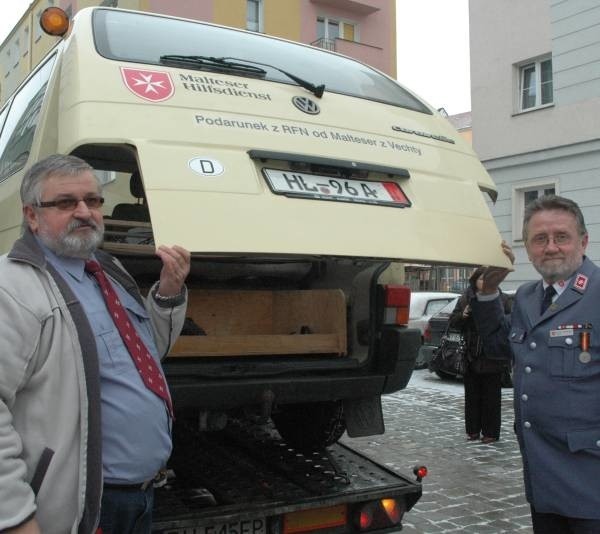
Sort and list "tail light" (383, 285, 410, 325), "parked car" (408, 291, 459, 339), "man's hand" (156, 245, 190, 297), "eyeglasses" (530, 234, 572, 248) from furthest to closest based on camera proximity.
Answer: "parked car" (408, 291, 459, 339) → "tail light" (383, 285, 410, 325) → "eyeglasses" (530, 234, 572, 248) → "man's hand" (156, 245, 190, 297)

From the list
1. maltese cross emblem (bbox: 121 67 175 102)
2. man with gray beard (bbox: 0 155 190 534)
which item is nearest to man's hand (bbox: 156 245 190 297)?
man with gray beard (bbox: 0 155 190 534)

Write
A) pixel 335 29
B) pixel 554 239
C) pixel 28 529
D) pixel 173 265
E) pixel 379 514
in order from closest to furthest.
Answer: pixel 28 529
pixel 173 265
pixel 554 239
pixel 379 514
pixel 335 29

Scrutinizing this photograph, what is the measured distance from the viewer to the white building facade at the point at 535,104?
13.4 metres

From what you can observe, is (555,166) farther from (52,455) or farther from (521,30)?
(52,455)

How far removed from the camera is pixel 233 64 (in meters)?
3.18

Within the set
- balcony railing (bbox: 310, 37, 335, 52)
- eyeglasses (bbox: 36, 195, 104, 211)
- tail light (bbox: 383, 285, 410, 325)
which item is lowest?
tail light (bbox: 383, 285, 410, 325)

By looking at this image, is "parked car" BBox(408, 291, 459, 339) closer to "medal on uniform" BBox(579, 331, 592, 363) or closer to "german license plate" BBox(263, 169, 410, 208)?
"german license plate" BBox(263, 169, 410, 208)

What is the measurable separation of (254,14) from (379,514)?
21.4 m

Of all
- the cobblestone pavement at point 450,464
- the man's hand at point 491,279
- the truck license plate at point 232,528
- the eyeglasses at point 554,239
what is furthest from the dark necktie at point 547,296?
the cobblestone pavement at point 450,464

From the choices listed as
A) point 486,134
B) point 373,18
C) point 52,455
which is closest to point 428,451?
point 52,455

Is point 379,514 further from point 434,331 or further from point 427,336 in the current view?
point 427,336

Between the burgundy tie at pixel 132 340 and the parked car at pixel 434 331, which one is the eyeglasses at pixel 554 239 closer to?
the burgundy tie at pixel 132 340

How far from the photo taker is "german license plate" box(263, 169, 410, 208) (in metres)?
2.77

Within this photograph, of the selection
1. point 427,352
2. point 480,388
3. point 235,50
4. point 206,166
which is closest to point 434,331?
point 427,352
